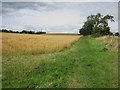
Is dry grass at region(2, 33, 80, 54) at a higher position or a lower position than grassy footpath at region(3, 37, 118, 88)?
higher

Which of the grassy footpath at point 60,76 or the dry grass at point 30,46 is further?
the dry grass at point 30,46

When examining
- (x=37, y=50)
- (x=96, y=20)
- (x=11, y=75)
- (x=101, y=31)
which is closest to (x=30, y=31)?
(x=96, y=20)

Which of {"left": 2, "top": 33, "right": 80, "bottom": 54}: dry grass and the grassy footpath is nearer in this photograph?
the grassy footpath

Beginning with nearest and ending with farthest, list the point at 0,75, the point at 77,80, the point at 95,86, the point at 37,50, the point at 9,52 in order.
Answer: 1. the point at 95,86
2. the point at 77,80
3. the point at 0,75
4. the point at 9,52
5. the point at 37,50

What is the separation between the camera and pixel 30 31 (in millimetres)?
126750

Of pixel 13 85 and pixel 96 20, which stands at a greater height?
pixel 96 20

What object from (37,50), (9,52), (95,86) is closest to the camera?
(95,86)

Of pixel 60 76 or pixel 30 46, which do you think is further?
pixel 30 46

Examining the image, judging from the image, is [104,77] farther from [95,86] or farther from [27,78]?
[27,78]

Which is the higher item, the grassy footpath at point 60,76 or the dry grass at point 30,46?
the dry grass at point 30,46

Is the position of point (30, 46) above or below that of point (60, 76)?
above

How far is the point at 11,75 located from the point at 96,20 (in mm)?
81544

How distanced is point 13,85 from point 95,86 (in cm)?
335

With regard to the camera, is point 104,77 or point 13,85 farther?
point 104,77
